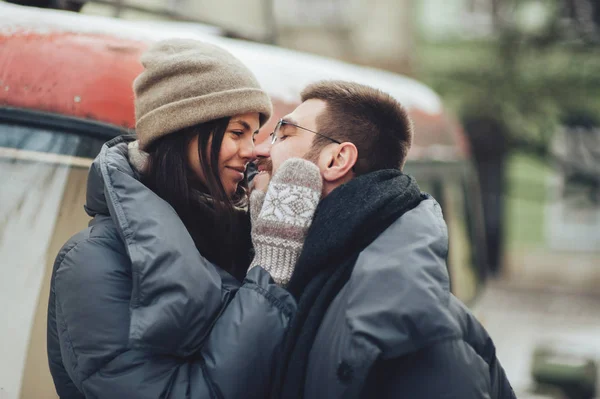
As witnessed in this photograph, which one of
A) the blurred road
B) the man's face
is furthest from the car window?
the blurred road

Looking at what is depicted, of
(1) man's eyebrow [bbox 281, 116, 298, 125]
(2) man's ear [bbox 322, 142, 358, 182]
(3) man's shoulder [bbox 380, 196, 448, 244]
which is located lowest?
(3) man's shoulder [bbox 380, 196, 448, 244]

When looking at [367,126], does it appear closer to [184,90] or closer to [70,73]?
[184,90]

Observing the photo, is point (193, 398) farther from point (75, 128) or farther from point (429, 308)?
point (75, 128)

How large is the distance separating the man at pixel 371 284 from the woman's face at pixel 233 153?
0.14 metres

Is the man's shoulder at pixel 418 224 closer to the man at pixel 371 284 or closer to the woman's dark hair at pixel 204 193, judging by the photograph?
the man at pixel 371 284

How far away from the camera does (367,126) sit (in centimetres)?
228

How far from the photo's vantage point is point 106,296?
1.99m

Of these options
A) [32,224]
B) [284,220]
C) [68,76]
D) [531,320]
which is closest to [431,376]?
[284,220]

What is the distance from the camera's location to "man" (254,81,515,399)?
180 cm

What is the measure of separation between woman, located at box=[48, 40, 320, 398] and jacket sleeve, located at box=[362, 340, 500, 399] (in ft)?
0.91

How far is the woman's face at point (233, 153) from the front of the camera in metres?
2.36

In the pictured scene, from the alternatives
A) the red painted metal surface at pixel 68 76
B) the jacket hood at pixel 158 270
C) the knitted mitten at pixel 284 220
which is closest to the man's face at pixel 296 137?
the knitted mitten at pixel 284 220

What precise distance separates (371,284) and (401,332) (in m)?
0.14

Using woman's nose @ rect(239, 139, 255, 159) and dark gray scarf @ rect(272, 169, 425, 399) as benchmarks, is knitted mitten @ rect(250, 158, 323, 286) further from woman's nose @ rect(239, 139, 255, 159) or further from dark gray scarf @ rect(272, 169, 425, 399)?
woman's nose @ rect(239, 139, 255, 159)
